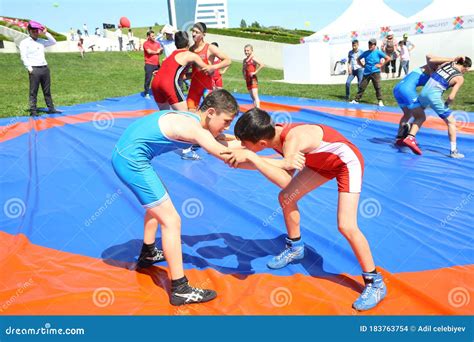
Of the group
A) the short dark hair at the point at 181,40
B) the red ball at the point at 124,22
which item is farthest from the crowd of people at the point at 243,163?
the red ball at the point at 124,22

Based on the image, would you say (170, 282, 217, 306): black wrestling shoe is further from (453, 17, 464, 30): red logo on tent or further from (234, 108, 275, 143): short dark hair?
(453, 17, 464, 30): red logo on tent

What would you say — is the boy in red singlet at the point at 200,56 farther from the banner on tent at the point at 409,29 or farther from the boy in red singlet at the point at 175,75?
the banner on tent at the point at 409,29

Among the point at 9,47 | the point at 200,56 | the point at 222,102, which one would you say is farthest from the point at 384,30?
the point at 9,47

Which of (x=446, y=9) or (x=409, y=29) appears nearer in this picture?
(x=446, y=9)

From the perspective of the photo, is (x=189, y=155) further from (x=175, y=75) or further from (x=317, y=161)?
(x=317, y=161)

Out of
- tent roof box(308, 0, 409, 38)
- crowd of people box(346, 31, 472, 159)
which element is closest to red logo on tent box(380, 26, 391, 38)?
tent roof box(308, 0, 409, 38)

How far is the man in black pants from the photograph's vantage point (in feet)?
42.0

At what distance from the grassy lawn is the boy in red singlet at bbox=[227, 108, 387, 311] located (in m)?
8.79

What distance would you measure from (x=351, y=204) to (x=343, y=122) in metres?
6.16

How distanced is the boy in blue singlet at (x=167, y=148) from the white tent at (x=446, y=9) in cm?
2392

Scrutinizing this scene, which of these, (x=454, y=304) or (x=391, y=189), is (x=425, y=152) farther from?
(x=454, y=304)

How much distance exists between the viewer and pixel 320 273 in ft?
11.9

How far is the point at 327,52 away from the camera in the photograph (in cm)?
2169

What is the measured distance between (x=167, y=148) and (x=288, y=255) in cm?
141
